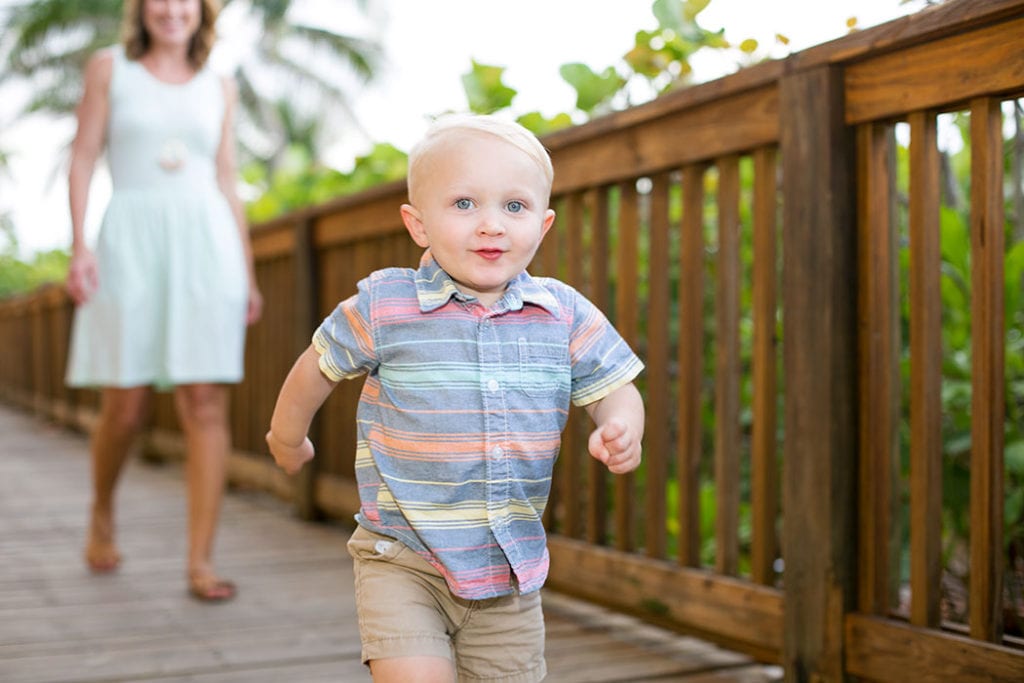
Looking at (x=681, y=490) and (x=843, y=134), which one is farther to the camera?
(x=681, y=490)

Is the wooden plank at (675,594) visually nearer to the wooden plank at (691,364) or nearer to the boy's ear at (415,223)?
the wooden plank at (691,364)

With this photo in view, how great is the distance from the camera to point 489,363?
152 cm

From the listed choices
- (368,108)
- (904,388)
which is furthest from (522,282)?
(368,108)

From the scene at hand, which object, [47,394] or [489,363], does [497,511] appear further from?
[47,394]

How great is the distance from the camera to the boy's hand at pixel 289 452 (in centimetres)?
161

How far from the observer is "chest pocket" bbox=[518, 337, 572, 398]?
153cm

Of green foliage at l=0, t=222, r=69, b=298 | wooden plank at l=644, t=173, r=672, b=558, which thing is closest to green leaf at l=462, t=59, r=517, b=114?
wooden plank at l=644, t=173, r=672, b=558

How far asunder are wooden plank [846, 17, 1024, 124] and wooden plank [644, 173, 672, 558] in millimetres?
647

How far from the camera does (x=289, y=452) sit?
5.28ft

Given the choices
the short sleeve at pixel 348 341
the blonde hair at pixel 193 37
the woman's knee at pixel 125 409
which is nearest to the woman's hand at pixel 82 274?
the woman's knee at pixel 125 409

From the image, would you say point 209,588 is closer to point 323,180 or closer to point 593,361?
point 593,361

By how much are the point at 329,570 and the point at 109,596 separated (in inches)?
26.3

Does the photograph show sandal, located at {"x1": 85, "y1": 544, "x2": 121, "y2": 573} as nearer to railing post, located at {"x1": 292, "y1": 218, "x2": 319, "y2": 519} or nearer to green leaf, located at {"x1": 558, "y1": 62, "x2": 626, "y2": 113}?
railing post, located at {"x1": 292, "y1": 218, "x2": 319, "y2": 519}

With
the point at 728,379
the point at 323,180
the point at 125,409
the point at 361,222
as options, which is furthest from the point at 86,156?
the point at 323,180
